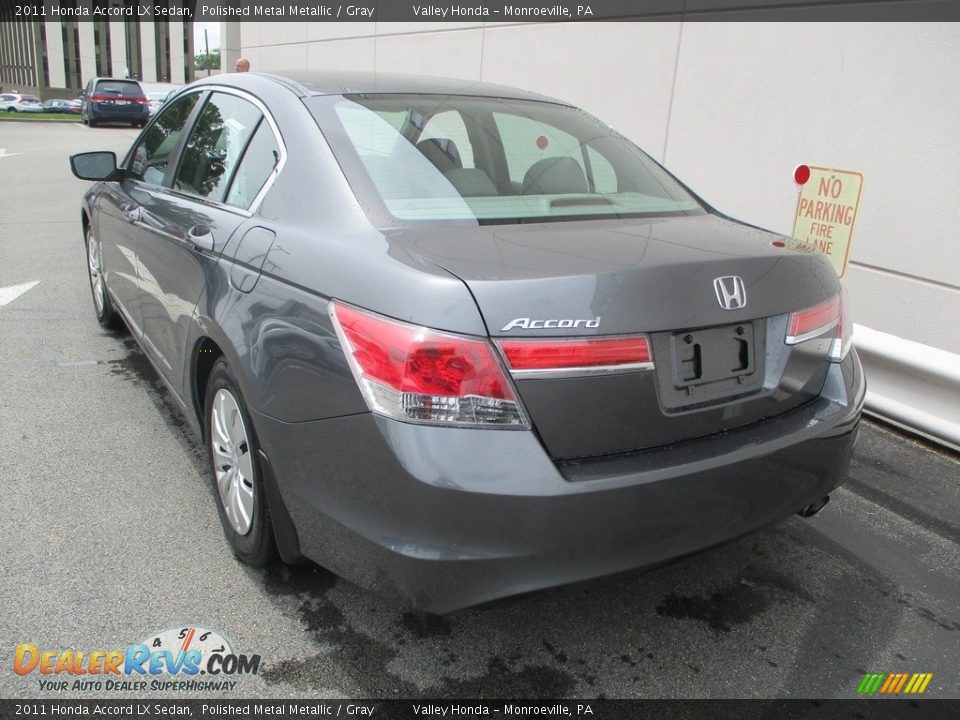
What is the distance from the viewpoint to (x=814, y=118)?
546 cm

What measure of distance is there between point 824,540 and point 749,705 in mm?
1125

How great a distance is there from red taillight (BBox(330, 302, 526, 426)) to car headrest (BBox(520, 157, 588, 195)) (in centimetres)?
94

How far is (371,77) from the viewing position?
10.5 feet

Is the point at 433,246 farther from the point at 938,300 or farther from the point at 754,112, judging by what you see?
the point at 754,112

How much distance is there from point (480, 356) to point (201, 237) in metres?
1.48

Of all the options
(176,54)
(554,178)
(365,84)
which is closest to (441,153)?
(554,178)

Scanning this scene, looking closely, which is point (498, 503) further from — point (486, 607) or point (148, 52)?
point (148, 52)

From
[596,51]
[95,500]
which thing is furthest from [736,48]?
[95,500]

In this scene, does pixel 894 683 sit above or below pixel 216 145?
below

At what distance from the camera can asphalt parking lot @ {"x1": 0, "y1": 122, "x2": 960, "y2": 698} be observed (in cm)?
232

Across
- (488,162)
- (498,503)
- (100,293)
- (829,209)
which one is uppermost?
(488,162)

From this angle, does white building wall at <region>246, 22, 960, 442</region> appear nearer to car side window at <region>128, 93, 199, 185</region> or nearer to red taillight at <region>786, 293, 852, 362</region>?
car side window at <region>128, 93, 199, 185</region>

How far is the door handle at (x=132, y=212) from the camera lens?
12.2ft

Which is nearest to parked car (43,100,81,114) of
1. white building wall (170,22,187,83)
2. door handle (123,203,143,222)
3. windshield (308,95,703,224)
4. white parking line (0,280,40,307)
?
white building wall (170,22,187,83)
